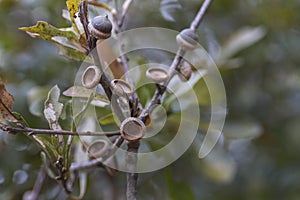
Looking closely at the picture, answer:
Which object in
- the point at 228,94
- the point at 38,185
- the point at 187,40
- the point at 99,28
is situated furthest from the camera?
the point at 228,94

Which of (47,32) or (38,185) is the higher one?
(47,32)

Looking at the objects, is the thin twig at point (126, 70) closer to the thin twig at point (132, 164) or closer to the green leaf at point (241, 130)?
the thin twig at point (132, 164)

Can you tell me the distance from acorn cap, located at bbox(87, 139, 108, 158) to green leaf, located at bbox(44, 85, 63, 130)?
4 cm

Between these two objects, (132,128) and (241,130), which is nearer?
(132,128)

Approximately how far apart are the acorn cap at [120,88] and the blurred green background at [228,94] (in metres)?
0.31

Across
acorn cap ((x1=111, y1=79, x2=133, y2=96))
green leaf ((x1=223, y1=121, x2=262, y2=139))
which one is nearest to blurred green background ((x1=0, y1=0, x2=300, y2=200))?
green leaf ((x1=223, y1=121, x2=262, y2=139))

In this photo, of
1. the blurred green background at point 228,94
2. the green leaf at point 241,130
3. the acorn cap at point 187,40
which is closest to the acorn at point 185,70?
the acorn cap at point 187,40

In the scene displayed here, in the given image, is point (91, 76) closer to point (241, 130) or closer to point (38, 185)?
point (38, 185)

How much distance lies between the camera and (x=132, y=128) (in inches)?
16.7

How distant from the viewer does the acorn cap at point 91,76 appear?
1.32 ft

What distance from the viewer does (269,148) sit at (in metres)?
1.14

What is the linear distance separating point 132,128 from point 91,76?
55mm

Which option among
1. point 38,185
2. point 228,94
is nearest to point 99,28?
point 38,185

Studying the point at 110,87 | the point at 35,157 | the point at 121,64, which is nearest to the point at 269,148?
the point at 35,157
